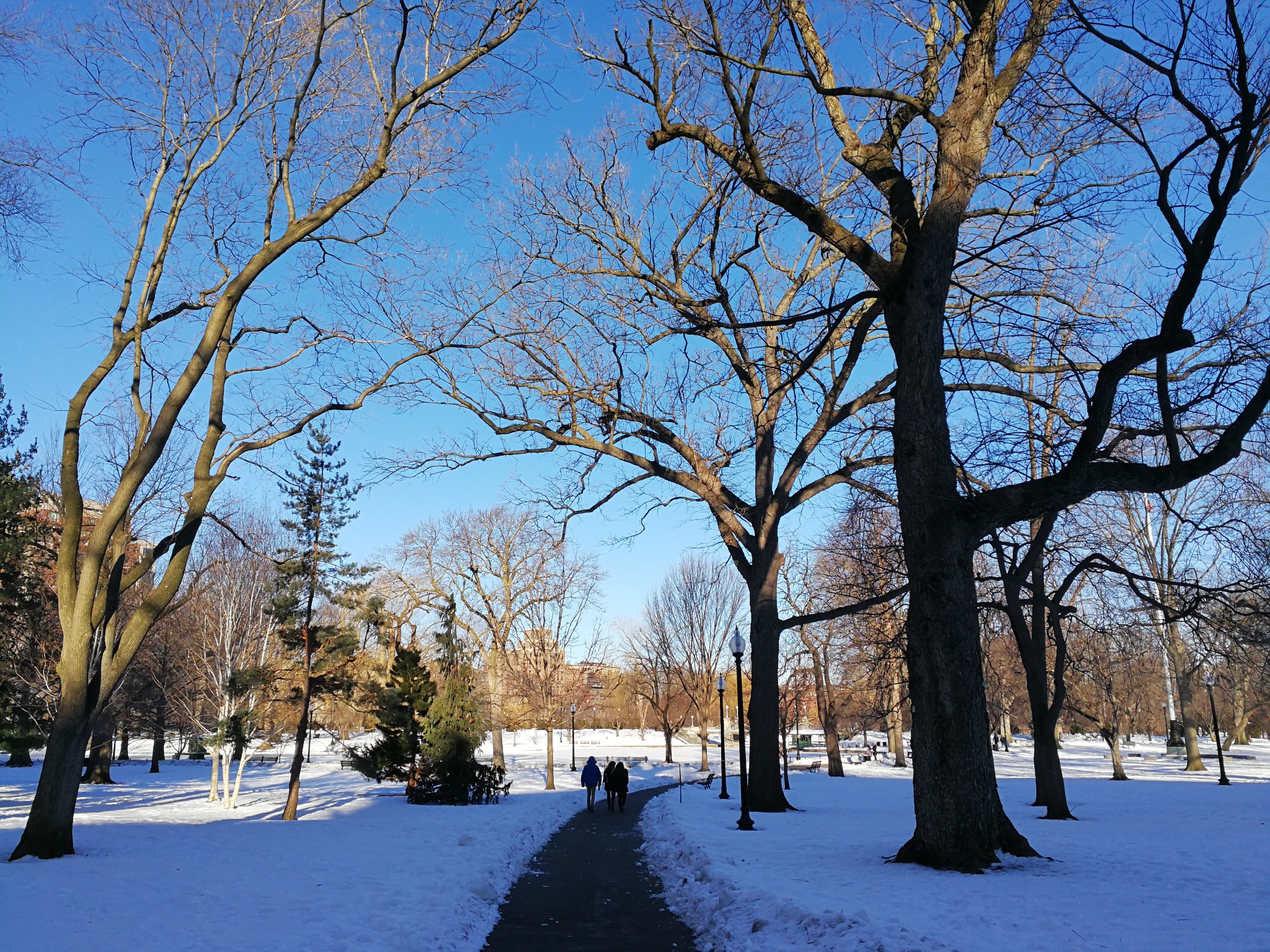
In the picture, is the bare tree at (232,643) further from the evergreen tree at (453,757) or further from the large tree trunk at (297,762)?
the evergreen tree at (453,757)

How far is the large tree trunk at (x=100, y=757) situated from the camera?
119 ft

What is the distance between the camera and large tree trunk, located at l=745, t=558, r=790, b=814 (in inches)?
706

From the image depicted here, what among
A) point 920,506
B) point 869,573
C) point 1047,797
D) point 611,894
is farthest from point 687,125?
point 1047,797

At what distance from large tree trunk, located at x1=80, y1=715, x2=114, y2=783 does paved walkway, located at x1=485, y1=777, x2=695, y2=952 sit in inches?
1183

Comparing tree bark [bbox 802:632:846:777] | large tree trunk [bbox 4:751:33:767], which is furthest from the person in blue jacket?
large tree trunk [bbox 4:751:33:767]

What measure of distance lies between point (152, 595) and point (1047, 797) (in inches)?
672

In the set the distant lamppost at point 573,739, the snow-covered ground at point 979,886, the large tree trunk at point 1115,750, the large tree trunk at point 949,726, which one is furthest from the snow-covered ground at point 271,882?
the large tree trunk at point 1115,750

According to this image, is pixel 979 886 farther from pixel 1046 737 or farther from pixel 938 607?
pixel 1046 737

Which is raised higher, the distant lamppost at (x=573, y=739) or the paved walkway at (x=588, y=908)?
the paved walkway at (x=588, y=908)

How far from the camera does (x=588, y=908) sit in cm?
932

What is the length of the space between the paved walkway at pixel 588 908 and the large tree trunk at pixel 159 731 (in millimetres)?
34717

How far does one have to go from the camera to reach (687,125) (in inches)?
470

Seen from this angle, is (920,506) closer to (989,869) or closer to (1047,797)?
Answer: (989,869)

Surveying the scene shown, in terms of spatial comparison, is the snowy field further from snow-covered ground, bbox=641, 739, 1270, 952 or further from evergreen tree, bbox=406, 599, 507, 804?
evergreen tree, bbox=406, 599, 507, 804
